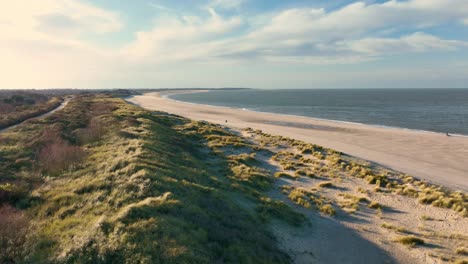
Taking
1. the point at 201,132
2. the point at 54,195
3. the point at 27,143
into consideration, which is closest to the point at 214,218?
the point at 54,195

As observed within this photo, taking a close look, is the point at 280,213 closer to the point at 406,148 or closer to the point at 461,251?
the point at 461,251

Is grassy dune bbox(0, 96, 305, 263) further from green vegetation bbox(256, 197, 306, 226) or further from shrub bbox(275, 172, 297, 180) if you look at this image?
shrub bbox(275, 172, 297, 180)

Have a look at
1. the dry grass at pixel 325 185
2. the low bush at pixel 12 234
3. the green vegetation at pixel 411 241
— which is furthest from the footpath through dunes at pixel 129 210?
the dry grass at pixel 325 185

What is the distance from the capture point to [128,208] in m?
11.8

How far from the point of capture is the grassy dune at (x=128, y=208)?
9.80 m

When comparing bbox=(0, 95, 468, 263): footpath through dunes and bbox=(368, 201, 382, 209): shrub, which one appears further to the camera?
bbox=(368, 201, 382, 209): shrub

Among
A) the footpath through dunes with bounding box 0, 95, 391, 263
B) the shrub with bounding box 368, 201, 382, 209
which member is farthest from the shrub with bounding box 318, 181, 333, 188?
the shrub with bounding box 368, 201, 382, 209

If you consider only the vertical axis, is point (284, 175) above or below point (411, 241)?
above

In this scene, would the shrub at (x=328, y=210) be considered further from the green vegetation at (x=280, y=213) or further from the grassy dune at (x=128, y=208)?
the grassy dune at (x=128, y=208)

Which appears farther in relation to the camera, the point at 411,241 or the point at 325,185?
the point at 325,185

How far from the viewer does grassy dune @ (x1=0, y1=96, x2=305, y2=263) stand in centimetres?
980

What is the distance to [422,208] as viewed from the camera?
1970cm

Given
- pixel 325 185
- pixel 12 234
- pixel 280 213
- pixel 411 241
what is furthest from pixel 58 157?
pixel 411 241

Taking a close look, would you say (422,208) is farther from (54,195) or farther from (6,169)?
(6,169)
